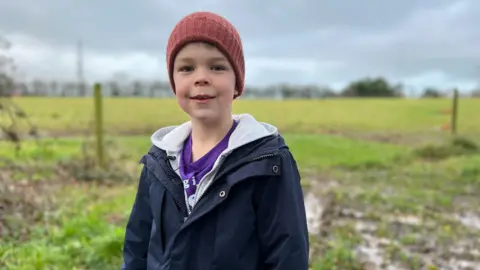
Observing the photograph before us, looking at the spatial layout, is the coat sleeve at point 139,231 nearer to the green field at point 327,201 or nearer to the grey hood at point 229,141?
the grey hood at point 229,141

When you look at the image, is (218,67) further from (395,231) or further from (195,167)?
(395,231)

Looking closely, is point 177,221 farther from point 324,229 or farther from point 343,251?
point 324,229

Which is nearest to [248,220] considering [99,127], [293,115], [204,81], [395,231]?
[204,81]

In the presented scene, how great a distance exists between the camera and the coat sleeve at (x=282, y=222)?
1.64 meters

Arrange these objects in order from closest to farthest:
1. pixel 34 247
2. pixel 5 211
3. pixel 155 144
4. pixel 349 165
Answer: pixel 155 144, pixel 34 247, pixel 5 211, pixel 349 165

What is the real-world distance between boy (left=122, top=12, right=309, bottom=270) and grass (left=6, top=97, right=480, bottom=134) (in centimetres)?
1130

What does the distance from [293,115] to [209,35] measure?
17049 millimetres

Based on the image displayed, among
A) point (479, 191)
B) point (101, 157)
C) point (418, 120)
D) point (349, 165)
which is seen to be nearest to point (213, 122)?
point (101, 157)

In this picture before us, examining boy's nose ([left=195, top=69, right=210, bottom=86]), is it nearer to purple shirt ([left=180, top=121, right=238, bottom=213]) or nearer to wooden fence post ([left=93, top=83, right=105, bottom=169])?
purple shirt ([left=180, top=121, right=238, bottom=213])

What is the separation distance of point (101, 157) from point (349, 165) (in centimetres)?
451

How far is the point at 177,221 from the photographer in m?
1.72

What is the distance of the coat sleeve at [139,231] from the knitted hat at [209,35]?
50cm

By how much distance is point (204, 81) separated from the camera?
1.66 metres

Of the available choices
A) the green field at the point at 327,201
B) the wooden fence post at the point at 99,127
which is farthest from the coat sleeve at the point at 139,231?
the wooden fence post at the point at 99,127
